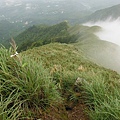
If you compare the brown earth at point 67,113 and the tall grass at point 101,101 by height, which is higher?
the tall grass at point 101,101

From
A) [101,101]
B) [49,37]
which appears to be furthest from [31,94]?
[49,37]

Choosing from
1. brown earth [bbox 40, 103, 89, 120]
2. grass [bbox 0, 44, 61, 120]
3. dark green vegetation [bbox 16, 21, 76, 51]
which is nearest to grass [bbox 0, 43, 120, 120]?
grass [bbox 0, 44, 61, 120]

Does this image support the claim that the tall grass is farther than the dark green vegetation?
No

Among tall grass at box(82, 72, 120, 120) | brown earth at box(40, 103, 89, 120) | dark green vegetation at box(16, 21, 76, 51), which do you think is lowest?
→ dark green vegetation at box(16, 21, 76, 51)

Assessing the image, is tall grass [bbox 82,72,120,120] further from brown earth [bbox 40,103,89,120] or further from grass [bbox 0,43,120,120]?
brown earth [bbox 40,103,89,120]

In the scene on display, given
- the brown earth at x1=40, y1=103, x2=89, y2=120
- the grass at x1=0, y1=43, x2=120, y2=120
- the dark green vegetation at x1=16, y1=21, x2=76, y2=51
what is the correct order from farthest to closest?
the dark green vegetation at x1=16, y1=21, x2=76, y2=51
the brown earth at x1=40, y1=103, x2=89, y2=120
the grass at x1=0, y1=43, x2=120, y2=120

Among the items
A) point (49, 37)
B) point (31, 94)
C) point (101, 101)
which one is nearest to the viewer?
point (31, 94)

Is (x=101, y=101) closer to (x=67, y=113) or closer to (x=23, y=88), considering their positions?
(x=67, y=113)

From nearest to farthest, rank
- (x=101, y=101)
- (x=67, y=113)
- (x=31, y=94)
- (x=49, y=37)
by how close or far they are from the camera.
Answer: (x=31, y=94), (x=101, y=101), (x=67, y=113), (x=49, y=37)

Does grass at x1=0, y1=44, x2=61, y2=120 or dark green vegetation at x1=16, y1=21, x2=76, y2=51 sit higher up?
grass at x1=0, y1=44, x2=61, y2=120

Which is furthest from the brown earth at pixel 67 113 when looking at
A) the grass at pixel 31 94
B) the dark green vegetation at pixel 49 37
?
the dark green vegetation at pixel 49 37

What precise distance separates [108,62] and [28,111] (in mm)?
35048

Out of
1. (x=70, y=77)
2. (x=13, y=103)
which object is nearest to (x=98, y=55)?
(x=70, y=77)

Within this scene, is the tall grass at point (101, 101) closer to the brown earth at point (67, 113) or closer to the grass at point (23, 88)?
the brown earth at point (67, 113)
